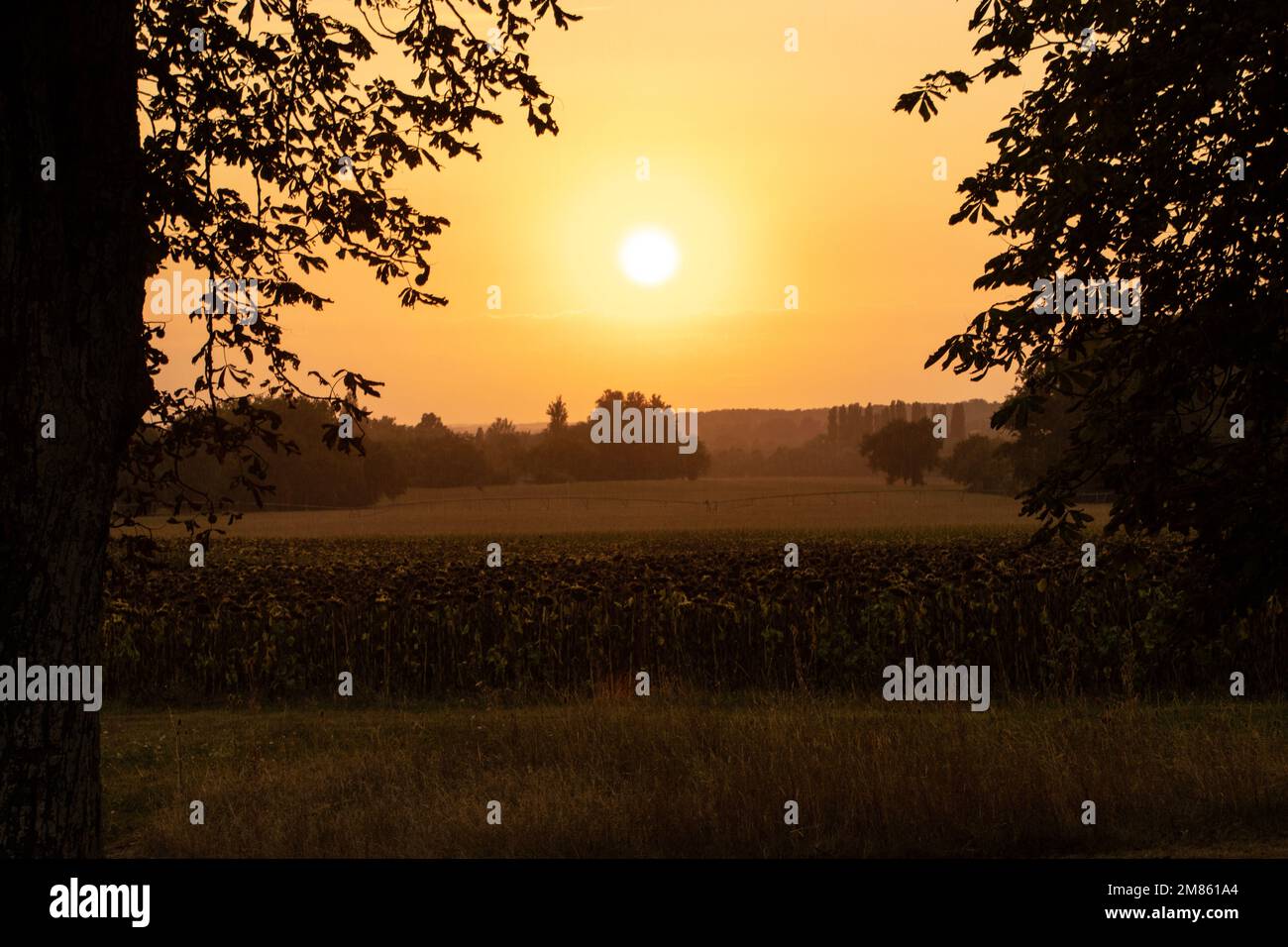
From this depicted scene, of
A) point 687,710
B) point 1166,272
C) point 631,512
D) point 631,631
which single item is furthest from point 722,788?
point 631,512

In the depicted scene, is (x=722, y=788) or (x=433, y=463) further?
(x=433, y=463)

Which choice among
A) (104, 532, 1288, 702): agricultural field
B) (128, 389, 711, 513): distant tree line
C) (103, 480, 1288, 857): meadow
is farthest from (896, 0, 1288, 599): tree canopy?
(128, 389, 711, 513): distant tree line

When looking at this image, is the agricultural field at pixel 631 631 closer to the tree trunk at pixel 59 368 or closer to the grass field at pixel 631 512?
the tree trunk at pixel 59 368

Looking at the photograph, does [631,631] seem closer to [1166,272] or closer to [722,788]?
[722,788]

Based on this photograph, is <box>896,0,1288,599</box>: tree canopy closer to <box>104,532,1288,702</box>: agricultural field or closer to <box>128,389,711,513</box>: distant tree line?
<box>104,532,1288,702</box>: agricultural field

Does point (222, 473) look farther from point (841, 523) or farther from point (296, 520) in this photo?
point (841, 523)

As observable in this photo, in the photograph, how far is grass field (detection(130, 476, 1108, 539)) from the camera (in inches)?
1911

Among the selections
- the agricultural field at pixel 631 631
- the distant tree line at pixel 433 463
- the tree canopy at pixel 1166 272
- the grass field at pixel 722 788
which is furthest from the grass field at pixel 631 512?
the tree canopy at pixel 1166 272

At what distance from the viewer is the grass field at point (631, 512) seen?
48.5 meters

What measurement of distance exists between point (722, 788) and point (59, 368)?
5355 mm

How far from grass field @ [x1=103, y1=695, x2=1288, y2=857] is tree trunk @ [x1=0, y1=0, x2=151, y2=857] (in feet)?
7.05

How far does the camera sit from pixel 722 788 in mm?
8508

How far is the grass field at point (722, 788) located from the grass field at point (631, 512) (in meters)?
34.1

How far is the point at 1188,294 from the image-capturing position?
8039mm
